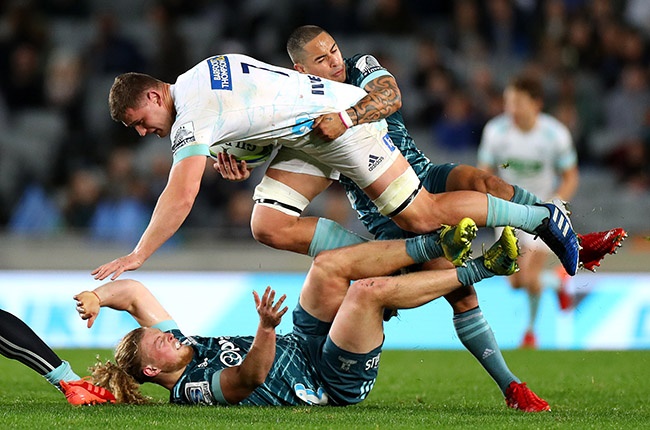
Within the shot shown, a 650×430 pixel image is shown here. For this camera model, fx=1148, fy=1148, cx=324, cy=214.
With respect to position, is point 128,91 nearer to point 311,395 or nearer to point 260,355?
point 260,355

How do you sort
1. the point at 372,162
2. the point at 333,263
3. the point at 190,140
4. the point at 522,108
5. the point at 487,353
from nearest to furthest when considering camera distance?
the point at 190,140 → the point at 333,263 → the point at 372,162 → the point at 487,353 → the point at 522,108

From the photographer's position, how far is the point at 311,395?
6.26 m

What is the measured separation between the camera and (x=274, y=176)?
7.05m

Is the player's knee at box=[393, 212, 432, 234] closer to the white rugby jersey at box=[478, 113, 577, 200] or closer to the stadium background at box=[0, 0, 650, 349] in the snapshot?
the white rugby jersey at box=[478, 113, 577, 200]

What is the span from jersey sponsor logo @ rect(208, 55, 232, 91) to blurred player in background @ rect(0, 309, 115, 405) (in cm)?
167

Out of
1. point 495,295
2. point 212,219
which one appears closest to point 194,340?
point 495,295

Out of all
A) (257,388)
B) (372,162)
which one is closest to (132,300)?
(257,388)

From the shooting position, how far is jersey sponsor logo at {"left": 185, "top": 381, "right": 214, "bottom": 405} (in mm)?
6133

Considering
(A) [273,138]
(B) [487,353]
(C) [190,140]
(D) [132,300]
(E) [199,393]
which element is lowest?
(B) [487,353]

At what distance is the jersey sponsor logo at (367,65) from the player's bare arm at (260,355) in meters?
1.87

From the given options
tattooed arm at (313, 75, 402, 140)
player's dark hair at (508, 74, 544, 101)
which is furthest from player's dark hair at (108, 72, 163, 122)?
player's dark hair at (508, 74, 544, 101)

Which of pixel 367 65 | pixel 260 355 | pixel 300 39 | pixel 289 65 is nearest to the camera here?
pixel 260 355

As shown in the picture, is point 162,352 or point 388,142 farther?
point 388,142

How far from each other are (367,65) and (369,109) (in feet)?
2.08
